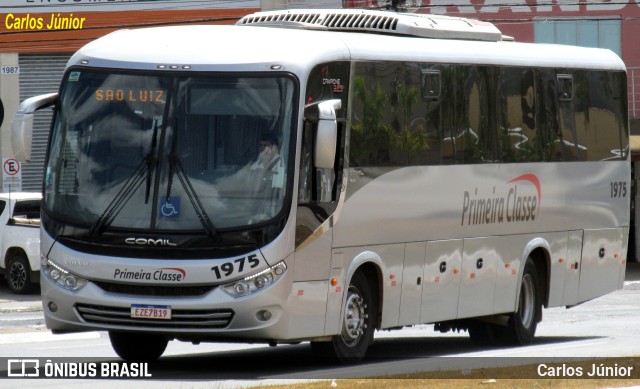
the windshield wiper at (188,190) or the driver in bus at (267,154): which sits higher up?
the driver in bus at (267,154)

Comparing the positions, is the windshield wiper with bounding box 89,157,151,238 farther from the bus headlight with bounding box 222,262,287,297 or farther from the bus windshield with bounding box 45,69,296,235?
the bus headlight with bounding box 222,262,287,297

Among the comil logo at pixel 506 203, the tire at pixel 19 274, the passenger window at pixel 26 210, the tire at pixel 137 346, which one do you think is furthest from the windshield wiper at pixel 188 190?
the passenger window at pixel 26 210

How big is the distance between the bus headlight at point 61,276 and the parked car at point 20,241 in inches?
563

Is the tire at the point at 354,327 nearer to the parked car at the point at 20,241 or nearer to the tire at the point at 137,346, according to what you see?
the tire at the point at 137,346

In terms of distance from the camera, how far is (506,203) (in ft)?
55.7

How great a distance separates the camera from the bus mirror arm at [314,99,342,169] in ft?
42.7

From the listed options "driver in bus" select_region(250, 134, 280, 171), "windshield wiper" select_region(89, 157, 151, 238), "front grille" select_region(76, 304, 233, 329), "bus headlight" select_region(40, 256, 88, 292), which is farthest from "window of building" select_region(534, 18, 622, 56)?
"front grille" select_region(76, 304, 233, 329)

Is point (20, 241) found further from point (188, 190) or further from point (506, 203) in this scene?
point (188, 190)

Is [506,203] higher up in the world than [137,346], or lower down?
higher up

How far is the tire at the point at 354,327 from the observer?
46.1 feet

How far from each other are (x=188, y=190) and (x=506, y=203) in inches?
208

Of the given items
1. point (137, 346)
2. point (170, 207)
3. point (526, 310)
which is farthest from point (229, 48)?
point (526, 310)

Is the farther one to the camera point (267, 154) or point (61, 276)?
point (61, 276)

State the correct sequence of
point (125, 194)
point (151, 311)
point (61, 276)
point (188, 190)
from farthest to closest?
point (61, 276)
point (125, 194)
point (188, 190)
point (151, 311)
